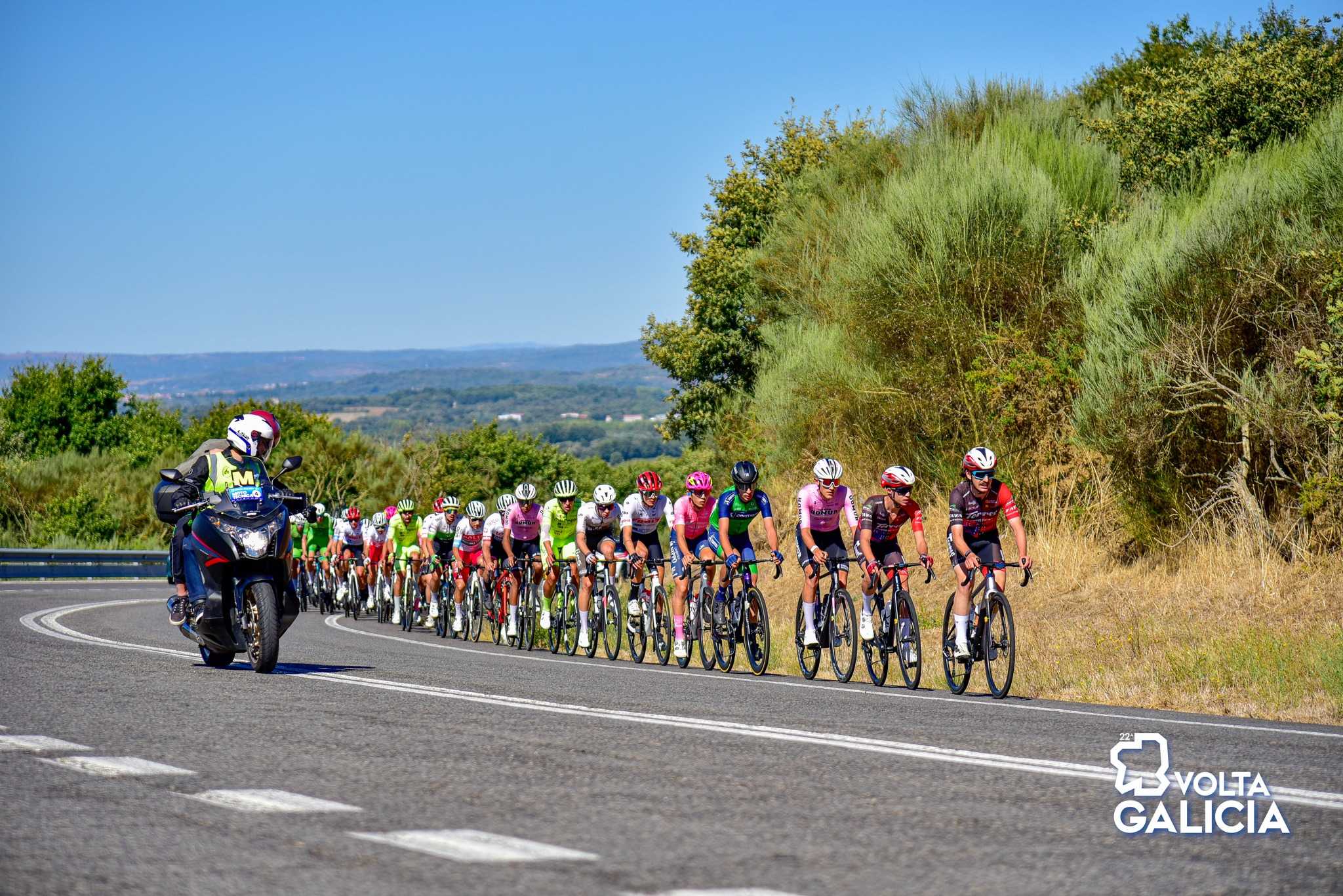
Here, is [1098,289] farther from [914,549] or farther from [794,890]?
[794,890]

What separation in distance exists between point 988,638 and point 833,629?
213 cm

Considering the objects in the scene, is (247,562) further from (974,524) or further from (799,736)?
(974,524)

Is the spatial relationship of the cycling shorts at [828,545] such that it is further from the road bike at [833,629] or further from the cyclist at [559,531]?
the cyclist at [559,531]

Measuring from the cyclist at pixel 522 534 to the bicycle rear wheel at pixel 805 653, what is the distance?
253 inches

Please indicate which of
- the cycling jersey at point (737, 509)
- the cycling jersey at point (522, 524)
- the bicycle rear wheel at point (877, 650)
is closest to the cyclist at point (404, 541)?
the cycling jersey at point (522, 524)

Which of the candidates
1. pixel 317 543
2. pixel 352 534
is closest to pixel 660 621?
pixel 352 534

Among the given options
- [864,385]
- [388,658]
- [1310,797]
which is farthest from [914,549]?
[1310,797]

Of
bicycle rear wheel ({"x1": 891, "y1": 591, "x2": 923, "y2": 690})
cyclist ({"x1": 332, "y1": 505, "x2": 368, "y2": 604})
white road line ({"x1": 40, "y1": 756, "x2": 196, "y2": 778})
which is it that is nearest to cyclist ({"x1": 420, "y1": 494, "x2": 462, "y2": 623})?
cyclist ({"x1": 332, "y1": 505, "x2": 368, "y2": 604})

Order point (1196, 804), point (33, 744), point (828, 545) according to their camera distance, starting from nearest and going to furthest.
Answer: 1. point (1196, 804)
2. point (33, 744)
3. point (828, 545)

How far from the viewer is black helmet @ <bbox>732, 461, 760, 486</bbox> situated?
1541 cm

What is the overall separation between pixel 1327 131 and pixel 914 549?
9.33 meters

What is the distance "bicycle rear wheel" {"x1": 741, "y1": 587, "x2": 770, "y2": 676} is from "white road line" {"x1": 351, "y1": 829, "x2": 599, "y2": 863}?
997cm

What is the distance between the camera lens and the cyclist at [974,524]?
1328 centimetres

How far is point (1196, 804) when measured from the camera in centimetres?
662
